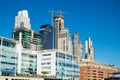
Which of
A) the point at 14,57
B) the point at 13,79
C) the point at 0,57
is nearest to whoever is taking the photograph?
the point at 13,79

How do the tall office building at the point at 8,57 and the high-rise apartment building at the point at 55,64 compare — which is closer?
the tall office building at the point at 8,57

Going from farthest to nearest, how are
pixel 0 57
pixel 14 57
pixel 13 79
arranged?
pixel 14 57 → pixel 0 57 → pixel 13 79

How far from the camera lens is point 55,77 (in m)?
150

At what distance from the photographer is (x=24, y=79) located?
4788 inches

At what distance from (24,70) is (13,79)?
29.2 metres

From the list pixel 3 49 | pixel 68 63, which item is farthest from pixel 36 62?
pixel 3 49

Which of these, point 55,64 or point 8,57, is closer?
point 8,57

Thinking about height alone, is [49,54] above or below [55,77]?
above

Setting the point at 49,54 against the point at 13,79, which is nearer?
the point at 13,79

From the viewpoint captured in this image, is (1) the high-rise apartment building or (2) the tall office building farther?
(1) the high-rise apartment building

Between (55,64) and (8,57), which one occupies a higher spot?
(8,57)

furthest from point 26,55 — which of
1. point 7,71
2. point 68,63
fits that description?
point 68,63

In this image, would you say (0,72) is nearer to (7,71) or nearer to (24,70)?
(7,71)

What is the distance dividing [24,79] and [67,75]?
150 feet
